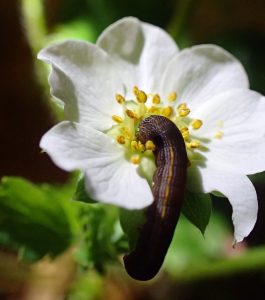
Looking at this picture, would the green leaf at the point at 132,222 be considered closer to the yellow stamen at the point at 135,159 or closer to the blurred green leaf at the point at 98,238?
the yellow stamen at the point at 135,159

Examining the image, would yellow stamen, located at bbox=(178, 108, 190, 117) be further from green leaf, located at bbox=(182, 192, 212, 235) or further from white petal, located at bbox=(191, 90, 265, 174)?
green leaf, located at bbox=(182, 192, 212, 235)

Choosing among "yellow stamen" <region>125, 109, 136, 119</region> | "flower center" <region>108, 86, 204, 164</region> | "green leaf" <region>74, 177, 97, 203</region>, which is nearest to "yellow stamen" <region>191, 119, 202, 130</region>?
"flower center" <region>108, 86, 204, 164</region>

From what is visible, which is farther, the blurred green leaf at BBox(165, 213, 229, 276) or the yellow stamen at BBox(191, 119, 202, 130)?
the blurred green leaf at BBox(165, 213, 229, 276)

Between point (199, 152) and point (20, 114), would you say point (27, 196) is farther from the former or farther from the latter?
point (20, 114)

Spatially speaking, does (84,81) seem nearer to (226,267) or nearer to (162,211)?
(162,211)

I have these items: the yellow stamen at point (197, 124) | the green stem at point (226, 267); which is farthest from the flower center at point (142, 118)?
the green stem at point (226, 267)

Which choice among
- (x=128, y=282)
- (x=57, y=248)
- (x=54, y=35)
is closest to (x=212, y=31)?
(x=54, y=35)

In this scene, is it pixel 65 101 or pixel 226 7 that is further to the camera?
pixel 226 7
